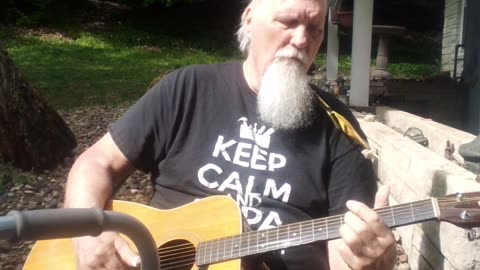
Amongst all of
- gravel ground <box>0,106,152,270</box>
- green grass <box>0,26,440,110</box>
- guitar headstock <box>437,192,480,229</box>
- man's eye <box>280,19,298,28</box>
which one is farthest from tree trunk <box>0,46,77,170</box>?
guitar headstock <box>437,192,480,229</box>

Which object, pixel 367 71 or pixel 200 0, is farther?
pixel 200 0

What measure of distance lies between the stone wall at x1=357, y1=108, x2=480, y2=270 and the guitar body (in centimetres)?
74

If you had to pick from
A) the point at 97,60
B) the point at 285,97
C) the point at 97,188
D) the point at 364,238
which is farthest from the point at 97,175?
the point at 97,60

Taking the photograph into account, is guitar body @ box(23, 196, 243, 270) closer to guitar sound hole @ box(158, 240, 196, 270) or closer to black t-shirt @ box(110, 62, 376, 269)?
guitar sound hole @ box(158, 240, 196, 270)

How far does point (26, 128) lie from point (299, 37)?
2.84 meters

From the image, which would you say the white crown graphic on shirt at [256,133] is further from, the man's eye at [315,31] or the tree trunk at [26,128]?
the tree trunk at [26,128]

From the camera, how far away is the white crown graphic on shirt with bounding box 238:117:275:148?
2.36 meters

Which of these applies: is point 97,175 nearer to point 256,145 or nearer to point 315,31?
point 256,145

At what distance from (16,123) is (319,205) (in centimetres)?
293

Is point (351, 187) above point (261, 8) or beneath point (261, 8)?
beneath

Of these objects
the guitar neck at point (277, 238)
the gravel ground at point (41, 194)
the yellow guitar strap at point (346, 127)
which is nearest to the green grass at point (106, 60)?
the gravel ground at point (41, 194)

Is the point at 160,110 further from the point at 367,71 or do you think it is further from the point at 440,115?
the point at 440,115

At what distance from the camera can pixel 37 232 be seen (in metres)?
0.92

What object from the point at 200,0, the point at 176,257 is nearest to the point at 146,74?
the point at 200,0
